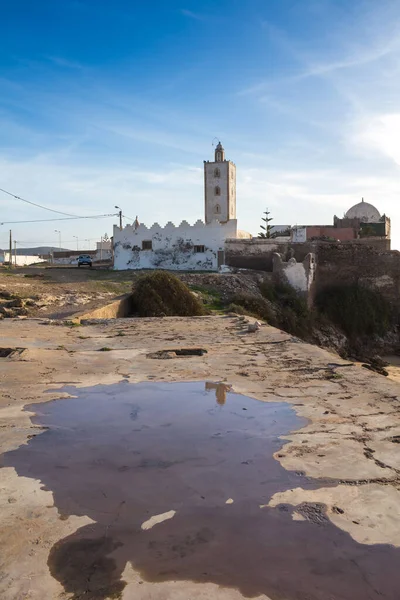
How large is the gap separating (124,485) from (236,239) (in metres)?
28.2

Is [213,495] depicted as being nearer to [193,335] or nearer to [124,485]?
[124,485]

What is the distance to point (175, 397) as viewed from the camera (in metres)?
5.83

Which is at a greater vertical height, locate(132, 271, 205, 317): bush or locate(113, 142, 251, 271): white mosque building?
locate(113, 142, 251, 271): white mosque building

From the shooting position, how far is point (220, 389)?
620 centimetres

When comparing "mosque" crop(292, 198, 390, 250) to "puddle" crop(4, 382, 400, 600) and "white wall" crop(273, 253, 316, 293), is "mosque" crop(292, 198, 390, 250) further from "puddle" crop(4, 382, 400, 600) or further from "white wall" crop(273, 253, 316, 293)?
"puddle" crop(4, 382, 400, 600)

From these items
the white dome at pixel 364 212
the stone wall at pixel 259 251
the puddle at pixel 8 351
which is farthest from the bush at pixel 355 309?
the puddle at pixel 8 351

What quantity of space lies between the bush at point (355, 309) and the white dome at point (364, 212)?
19.5 meters

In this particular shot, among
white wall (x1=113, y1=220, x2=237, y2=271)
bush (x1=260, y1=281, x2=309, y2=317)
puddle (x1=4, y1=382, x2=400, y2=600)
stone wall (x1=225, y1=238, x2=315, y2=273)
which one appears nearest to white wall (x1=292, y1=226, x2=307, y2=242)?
white wall (x1=113, y1=220, x2=237, y2=271)

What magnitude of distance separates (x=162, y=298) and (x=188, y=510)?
→ 14.0m

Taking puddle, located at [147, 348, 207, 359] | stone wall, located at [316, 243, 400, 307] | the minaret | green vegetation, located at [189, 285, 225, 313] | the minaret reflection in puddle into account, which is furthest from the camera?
the minaret

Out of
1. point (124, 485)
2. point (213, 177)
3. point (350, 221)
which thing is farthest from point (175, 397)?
point (213, 177)

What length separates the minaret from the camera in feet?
175

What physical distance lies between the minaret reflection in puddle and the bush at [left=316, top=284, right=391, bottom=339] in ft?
73.1

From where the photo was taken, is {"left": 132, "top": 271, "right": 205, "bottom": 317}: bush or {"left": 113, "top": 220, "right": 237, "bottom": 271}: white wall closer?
{"left": 132, "top": 271, "right": 205, "bottom": 317}: bush
